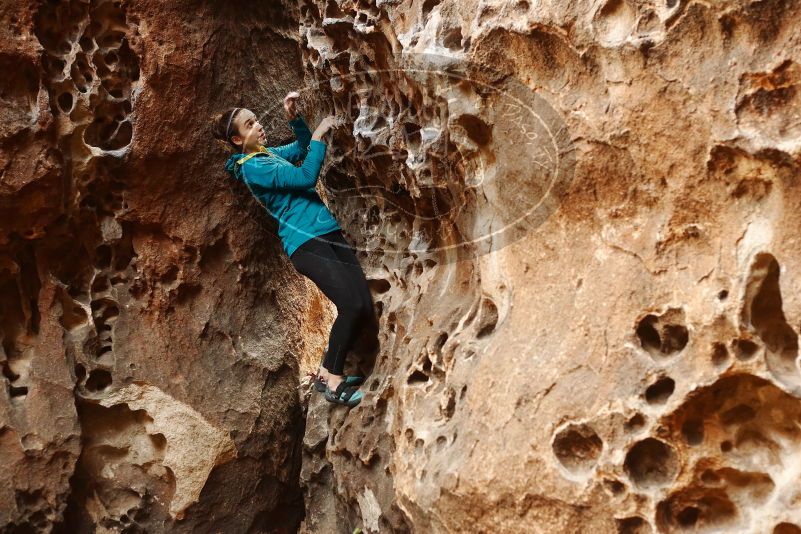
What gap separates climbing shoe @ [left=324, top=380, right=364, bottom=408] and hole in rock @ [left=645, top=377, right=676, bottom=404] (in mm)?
1305

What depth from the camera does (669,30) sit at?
7.29ft

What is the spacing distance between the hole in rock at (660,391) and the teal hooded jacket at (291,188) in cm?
149

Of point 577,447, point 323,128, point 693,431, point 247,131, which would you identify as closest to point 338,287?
point 323,128

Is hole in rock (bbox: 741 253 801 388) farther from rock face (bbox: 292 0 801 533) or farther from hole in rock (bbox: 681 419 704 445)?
hole in rock (bbox: 681 419 704 445)

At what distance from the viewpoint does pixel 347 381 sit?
333cm

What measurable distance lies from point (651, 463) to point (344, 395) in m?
1.38

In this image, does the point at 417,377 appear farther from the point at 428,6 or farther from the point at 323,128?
the point at 428,6

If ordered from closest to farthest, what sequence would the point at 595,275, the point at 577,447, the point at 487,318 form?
the point at 577,447, the point at 595,275, the point at 487,318

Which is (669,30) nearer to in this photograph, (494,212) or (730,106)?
(730,106)

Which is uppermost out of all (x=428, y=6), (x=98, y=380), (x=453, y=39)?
(x=428, y=6)

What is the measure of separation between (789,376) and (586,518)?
0.62m

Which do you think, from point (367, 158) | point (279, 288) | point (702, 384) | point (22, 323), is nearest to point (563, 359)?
point (702, 384)

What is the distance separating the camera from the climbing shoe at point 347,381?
131 inches

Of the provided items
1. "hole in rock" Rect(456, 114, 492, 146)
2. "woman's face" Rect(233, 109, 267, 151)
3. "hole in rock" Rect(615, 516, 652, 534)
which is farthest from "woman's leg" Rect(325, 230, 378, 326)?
"hole in rock" Rect(615, 516, 652, 534)
